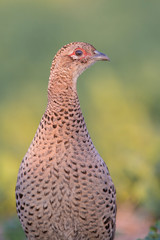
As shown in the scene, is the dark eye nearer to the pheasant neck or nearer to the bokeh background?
the pheasant neck

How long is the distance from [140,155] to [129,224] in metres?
0.97

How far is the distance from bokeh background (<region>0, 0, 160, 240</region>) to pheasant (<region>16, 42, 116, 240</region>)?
5.33 feet

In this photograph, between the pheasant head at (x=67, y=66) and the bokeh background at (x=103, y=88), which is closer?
the pheasant head at (x=67, y=66)

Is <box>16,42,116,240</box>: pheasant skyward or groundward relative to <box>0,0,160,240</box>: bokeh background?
groundward

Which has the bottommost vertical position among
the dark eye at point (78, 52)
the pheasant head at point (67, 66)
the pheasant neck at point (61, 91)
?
the pheasant neck at point (61, 91)

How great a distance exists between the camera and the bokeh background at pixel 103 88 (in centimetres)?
757

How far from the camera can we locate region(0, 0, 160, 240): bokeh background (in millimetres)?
7566

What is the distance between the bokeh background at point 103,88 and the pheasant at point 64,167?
1.63 metres

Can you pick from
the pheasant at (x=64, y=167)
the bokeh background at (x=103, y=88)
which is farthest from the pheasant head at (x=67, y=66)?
the bokeh background at (x=103, y=88)

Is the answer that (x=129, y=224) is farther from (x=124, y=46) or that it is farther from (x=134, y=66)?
(x=124, y=46)

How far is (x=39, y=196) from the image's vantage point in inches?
181

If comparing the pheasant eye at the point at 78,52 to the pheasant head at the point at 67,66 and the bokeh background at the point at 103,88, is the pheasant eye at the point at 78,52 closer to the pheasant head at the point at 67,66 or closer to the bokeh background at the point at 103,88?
the pheasant head at the point at 67,66

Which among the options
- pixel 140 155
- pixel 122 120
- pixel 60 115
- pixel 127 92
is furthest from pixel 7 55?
pixel 60 115

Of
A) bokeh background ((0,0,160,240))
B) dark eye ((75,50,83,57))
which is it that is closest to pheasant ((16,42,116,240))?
dark eye ((75,50,83,57))
